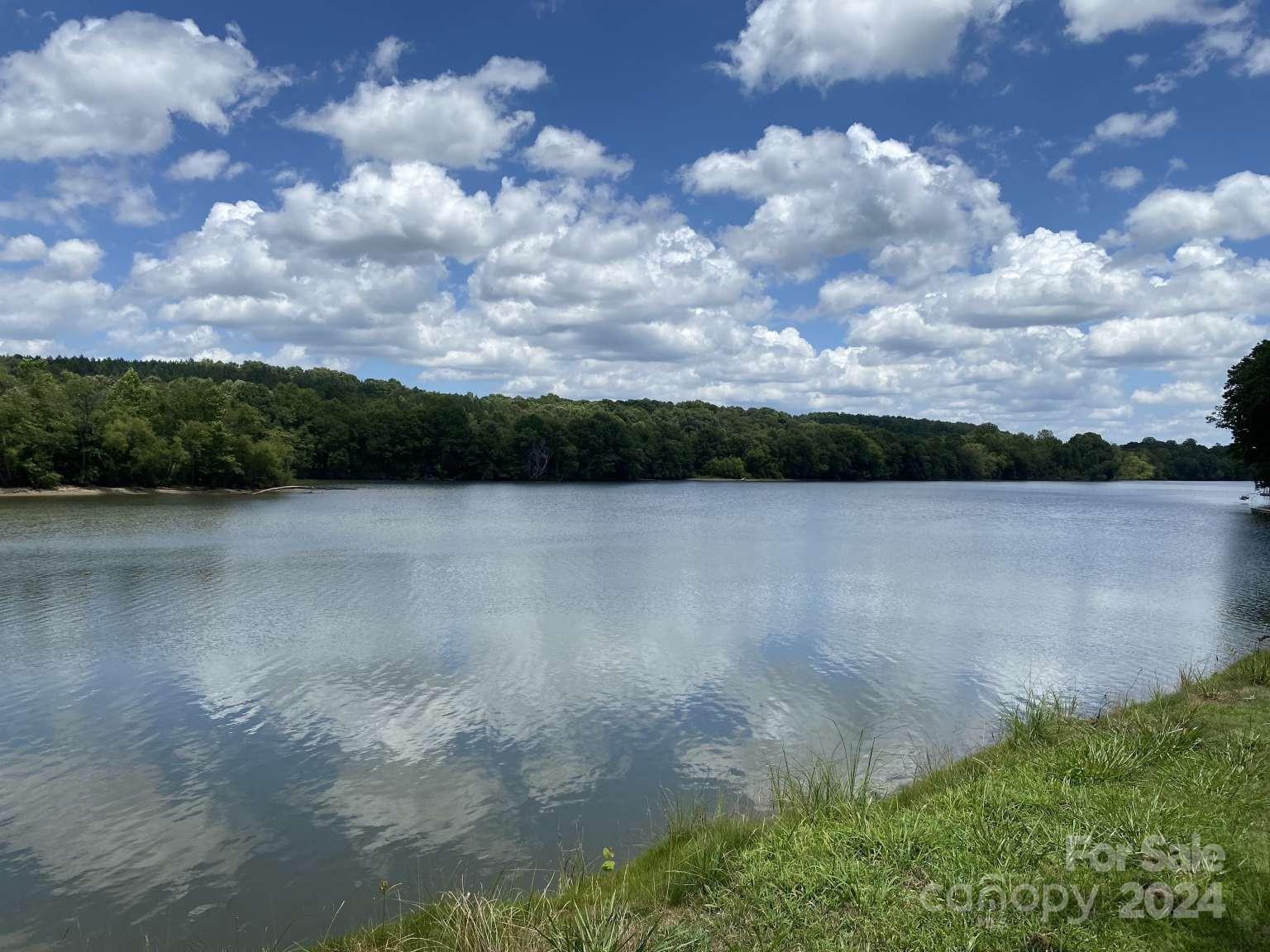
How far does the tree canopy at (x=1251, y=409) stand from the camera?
5400 cm

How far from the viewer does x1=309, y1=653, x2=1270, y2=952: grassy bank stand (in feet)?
15.8

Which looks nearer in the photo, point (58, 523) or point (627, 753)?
point (627, 753)

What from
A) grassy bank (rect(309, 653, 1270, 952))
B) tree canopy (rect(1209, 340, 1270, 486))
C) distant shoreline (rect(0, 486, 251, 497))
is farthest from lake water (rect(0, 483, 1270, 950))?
distant shoreline (rect(0, 486, 251, 497))

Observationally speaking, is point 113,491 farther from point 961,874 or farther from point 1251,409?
point 1251,409

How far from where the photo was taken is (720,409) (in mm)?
173250

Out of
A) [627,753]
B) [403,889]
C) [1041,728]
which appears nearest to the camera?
[403,889]

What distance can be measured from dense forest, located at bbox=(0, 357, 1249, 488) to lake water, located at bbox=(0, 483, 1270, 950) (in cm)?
4661

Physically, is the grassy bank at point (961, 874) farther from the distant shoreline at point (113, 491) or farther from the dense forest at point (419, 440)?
the distant shoreline at point (113, 491)

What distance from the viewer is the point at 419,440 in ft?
389

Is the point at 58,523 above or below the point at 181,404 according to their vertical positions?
below

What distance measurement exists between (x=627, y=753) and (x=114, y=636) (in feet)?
45.9

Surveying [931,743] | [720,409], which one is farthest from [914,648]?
[720,409]

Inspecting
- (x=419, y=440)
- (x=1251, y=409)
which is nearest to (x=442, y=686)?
(x=1251, y=409)

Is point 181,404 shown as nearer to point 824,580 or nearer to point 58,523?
point 58,523
